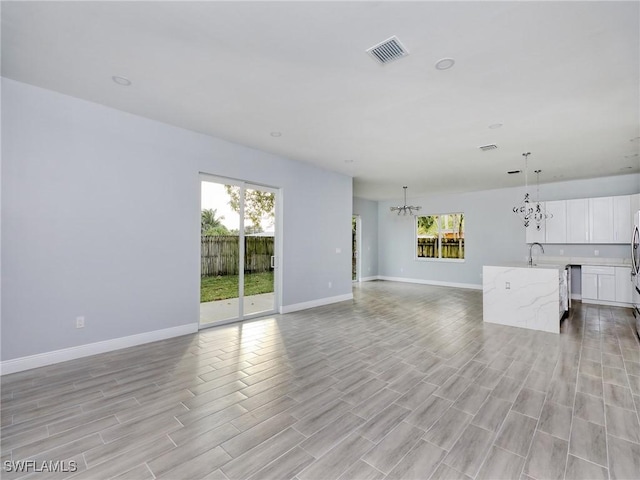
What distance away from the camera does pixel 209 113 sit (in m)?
3.70

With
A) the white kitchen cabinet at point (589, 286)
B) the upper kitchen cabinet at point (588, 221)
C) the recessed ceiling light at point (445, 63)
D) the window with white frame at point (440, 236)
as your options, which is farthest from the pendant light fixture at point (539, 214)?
the recessed ceiling light at point (445, 63)

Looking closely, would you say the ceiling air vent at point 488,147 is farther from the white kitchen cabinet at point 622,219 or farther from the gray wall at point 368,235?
the gray wall at point 368,235

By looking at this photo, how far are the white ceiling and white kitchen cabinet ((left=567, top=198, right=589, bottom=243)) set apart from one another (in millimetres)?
2442

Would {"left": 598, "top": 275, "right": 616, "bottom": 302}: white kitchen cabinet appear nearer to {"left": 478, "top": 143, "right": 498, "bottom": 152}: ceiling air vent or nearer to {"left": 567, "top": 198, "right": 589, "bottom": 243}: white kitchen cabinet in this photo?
{"left": 567, "top": 198, "right": 589, "bottom": 243}: white kitchen cabinet

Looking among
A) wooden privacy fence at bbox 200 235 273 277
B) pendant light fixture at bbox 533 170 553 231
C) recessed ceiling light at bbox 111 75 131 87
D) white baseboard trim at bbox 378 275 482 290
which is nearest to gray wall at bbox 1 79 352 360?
wooden privacy fence at bbox 200 235 273 277

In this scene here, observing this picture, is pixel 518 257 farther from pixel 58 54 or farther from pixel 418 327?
pixel 58 54

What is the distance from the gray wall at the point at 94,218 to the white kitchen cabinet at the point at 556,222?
23.7ft

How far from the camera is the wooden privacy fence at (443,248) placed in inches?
358

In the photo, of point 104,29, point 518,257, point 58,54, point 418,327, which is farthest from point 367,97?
point 518,257

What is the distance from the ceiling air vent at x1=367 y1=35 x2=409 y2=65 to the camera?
2.35m

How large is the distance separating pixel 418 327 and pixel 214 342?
3.07 metres

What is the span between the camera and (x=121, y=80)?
2977 millimetres

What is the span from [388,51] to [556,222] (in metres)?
6.96

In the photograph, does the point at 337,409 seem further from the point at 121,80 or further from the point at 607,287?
the point at 607,287
